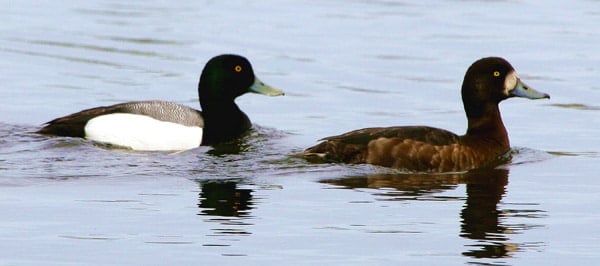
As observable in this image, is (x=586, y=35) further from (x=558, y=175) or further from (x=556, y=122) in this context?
(x=558, y=175)

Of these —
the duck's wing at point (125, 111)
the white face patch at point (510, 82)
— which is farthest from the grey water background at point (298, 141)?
the white face patch at point (510, 82)

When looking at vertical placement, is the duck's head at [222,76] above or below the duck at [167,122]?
above

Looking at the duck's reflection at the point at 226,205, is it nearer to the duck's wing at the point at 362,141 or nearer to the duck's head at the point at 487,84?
the duck's wing at the point at 362,141

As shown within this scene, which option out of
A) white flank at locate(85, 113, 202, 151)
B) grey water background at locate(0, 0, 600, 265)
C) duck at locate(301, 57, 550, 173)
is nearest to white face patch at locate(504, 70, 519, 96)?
duck at locate(301, 57, 550, 173)

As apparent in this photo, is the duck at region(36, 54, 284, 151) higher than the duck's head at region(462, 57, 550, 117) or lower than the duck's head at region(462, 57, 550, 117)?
lower

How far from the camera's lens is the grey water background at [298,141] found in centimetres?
921

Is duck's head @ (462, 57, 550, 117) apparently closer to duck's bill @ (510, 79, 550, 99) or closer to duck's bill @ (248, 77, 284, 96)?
duck's bill @ (510, 79, 550, 99)

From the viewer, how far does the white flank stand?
46.1 ft

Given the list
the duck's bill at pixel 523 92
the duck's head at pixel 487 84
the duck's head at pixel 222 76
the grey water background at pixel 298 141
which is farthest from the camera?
the duck's head at pixel 222 76

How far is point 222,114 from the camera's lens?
49.2 ft

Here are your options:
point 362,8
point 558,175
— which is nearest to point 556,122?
point 558,175

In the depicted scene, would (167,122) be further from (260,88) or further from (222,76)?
(260,88)

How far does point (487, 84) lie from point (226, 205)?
3.49 m

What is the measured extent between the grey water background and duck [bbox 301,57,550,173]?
23cm
